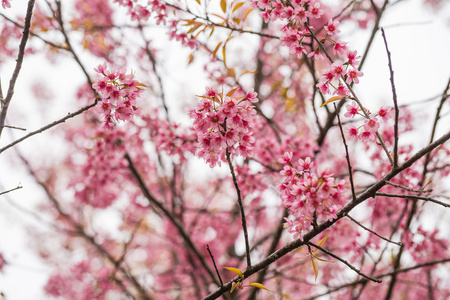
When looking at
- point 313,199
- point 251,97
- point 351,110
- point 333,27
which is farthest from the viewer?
point 333,27

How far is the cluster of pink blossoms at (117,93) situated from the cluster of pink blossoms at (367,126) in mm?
1187

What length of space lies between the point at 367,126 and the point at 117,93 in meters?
1.32

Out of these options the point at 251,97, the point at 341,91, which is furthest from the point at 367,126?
the point at 251,97

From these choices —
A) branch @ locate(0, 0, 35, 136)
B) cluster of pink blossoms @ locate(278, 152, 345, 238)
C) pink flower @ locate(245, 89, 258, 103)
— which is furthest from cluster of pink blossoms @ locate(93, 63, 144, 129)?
cluster of pink blossoms @ locate(278, 152, 345, 238)

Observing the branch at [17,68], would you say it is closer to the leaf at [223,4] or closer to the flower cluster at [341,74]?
the leaf at [223,4]

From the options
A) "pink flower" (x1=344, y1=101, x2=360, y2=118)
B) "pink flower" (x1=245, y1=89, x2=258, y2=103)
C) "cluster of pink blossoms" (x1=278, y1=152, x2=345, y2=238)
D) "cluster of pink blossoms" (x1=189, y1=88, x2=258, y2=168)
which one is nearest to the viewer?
"cluster of pink blossoms" (x1=278, y1=152, x2=345, y2=238)

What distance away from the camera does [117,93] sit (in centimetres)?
173

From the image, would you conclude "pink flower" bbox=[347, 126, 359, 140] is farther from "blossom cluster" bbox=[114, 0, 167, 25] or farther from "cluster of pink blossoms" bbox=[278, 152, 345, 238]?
"blossom cluster" bbox=[114, 0, 167, 25]

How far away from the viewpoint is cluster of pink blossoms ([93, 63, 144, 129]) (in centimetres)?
171

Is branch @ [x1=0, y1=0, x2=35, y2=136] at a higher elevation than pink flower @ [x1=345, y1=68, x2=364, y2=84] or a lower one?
lower

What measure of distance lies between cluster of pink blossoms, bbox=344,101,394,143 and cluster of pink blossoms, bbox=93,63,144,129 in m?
1.19

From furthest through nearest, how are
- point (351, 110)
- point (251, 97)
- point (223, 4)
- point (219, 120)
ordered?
point (223, 4)
point (351, 110)
point (251, 97)
point (219, 120)

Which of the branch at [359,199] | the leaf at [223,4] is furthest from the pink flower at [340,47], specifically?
the leaf at [223,4]

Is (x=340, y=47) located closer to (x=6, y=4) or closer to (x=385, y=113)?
(x=385, y=113)
